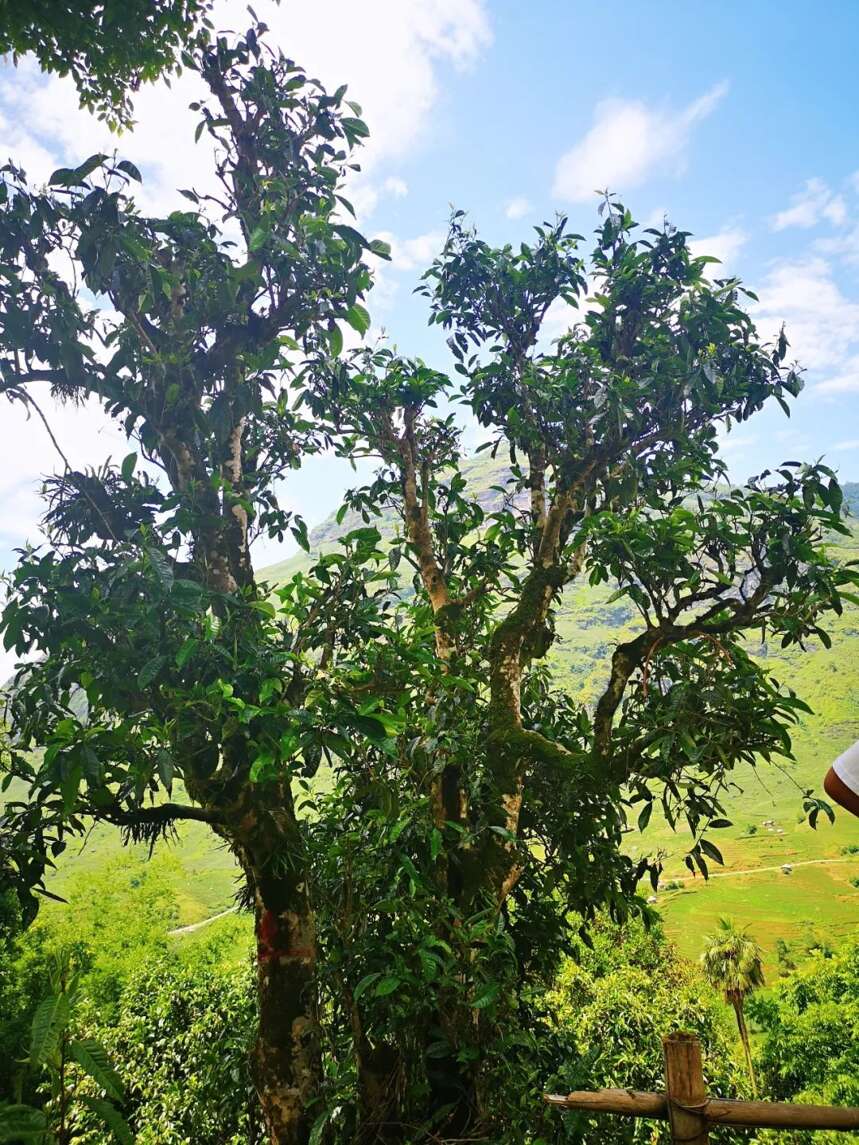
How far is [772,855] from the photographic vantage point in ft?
169

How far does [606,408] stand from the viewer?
3.70 metres

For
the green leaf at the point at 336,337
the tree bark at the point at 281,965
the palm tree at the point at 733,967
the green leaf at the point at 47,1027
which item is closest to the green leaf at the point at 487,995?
the tree bark at the point at 281,965

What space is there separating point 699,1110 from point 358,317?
3492mm

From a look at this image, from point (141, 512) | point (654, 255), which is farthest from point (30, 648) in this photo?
point (654, 255)

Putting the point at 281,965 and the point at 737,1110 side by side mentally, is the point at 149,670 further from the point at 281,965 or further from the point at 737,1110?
the point at 737,1110

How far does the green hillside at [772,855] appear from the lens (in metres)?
41.8

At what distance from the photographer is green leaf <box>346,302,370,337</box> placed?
355 centimetres

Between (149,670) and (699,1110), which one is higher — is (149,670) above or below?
above

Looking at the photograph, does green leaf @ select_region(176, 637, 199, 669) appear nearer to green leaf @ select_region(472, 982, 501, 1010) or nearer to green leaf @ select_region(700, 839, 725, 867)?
green leaf @ select_region(472, 982, 501, 1010)

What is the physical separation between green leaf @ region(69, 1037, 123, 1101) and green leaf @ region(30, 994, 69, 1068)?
46 millimetres

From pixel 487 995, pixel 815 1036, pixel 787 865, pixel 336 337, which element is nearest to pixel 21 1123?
pixel 487 995

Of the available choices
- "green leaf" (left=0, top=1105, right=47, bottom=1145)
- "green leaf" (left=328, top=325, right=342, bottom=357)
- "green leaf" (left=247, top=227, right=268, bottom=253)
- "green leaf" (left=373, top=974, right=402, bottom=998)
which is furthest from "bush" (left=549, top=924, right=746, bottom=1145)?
"green leaf" (left=247, top=227, right=268, bottom=253)

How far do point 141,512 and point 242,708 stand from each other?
5.06 ft

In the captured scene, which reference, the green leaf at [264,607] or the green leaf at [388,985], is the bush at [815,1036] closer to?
the green leaf at [388,985]
